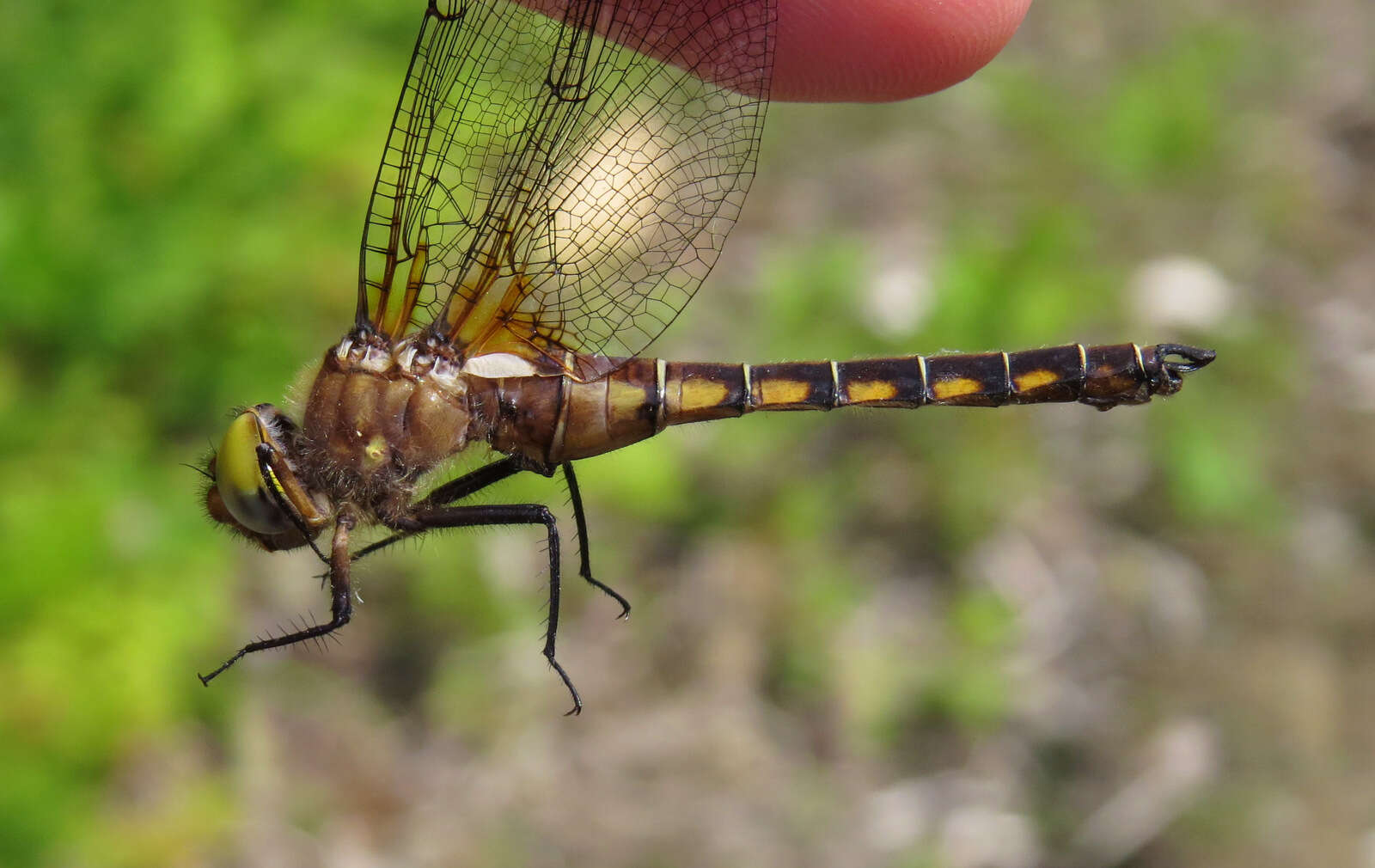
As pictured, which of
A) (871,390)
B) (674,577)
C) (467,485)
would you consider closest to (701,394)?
(871,390)

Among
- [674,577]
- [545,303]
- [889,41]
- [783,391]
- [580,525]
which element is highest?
[889,41]

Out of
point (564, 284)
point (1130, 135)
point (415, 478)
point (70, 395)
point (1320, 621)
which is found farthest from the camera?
point (1130, 135)

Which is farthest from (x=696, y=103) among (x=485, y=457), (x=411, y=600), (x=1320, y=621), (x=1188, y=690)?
(x=1320, y=621)

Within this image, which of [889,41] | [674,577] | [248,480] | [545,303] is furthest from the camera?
[674,577]

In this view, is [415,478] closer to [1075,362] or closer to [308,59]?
[1075,362]

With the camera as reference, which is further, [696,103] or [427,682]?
[427,682]

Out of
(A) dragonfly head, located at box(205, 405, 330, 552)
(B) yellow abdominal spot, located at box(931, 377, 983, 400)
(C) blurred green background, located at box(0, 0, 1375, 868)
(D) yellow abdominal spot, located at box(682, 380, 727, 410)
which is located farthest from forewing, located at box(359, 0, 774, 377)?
(C) blurred green background, located at box(0, 0, 1375, 868)

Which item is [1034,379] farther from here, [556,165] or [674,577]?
[674,577]
